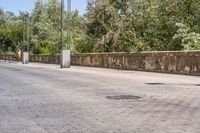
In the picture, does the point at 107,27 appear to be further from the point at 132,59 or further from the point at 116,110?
the point at 116,110

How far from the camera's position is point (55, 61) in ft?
170

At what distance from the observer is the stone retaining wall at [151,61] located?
2486 cm

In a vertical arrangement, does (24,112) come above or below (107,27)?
below

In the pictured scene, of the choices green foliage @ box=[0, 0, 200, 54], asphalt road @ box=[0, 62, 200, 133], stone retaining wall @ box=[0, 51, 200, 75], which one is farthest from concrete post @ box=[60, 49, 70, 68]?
asphalt road @ box=[0, 62, 200, 133]

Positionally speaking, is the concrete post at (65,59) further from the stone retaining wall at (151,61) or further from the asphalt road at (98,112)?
the asphalt road at (98,112)

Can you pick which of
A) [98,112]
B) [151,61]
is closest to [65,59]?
[151,61]

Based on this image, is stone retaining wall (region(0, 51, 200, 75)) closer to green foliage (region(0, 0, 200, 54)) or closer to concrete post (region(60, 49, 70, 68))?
concrete post (region(60, 49, 70, 68))

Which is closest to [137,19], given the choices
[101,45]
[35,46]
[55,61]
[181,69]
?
[101,45]

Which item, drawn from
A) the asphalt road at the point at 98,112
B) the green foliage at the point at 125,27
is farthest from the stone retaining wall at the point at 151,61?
the asphalt road at the point at 98,112

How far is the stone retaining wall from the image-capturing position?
81.6 ft

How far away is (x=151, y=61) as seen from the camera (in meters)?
29.2

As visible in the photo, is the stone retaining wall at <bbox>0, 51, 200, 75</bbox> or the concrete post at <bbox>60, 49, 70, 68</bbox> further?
the concrete post at <bbox>60, 49, 70, 68</bbox>

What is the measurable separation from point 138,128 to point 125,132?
426 mm

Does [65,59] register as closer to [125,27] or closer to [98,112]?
[125,27]
